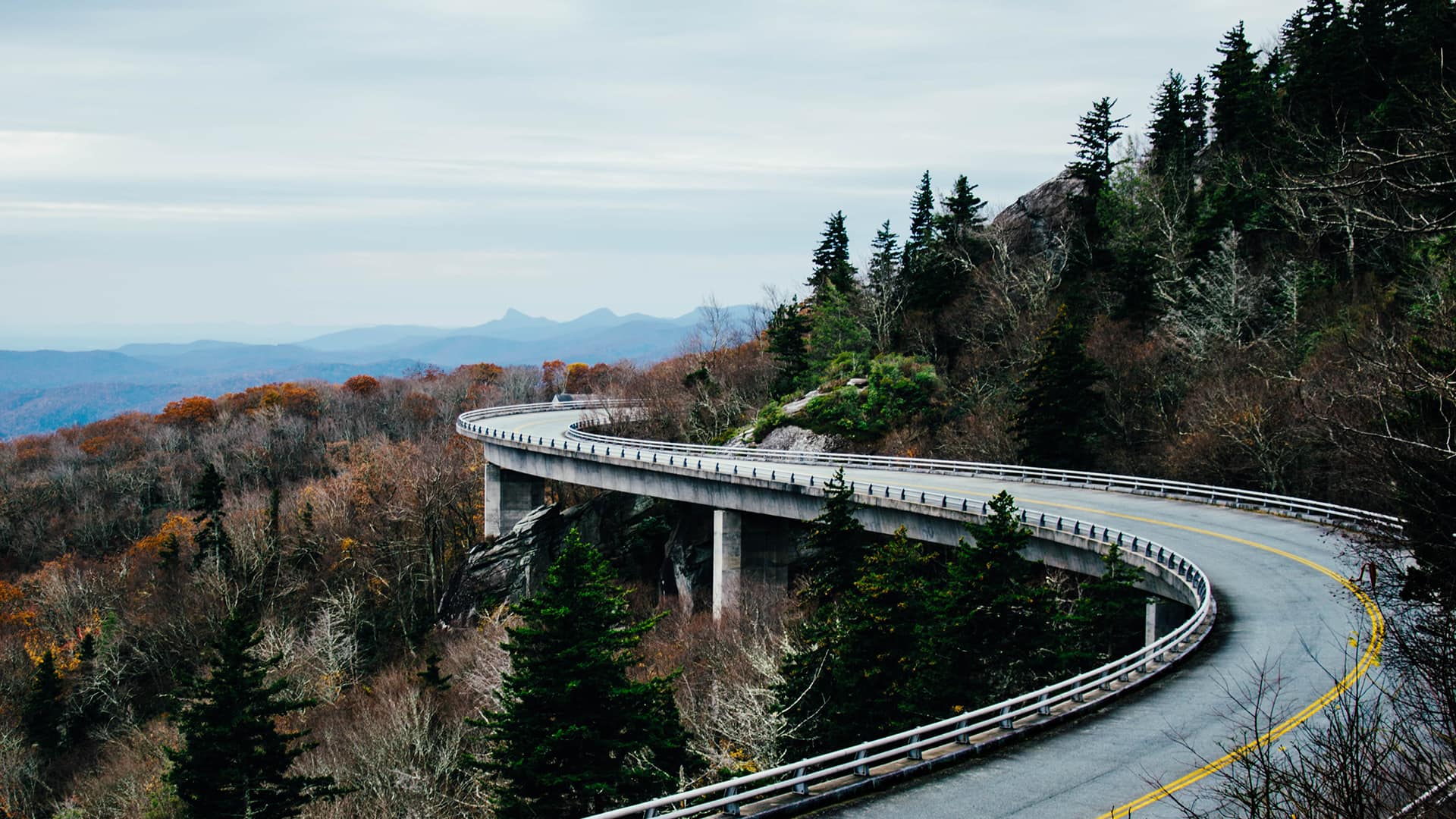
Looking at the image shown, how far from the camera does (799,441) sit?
201 ft

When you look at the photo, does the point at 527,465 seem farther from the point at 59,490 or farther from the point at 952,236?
the point at 59,490

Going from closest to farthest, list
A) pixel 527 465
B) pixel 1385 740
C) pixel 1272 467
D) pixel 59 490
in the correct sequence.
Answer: pixel 1385 740
pixel 1272 467
pixel 527 465
pixel 59 490

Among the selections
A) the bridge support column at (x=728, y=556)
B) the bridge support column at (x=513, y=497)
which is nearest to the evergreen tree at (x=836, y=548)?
the bridge support column at (x=728, y=556)

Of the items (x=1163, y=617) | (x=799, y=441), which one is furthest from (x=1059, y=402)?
(x=1163, y=617)

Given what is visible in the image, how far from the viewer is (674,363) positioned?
89.1 meters

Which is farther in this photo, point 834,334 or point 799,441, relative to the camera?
point 834,334

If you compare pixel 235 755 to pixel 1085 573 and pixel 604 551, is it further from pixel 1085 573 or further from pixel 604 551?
pixel 604 551

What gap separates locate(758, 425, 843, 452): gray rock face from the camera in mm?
60219

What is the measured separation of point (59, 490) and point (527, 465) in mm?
71273

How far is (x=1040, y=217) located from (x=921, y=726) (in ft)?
195

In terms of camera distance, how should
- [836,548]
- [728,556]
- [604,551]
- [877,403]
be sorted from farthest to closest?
1. [604,551]
2. [877,403]
3. [728,556]
4. [836,548]

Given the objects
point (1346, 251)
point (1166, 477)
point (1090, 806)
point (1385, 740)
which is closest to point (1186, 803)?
point (1090, 806)

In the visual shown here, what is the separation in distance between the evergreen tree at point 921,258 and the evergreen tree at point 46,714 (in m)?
55.1

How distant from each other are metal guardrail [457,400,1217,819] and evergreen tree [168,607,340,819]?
1077 cm
